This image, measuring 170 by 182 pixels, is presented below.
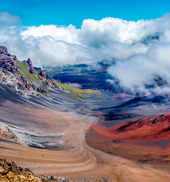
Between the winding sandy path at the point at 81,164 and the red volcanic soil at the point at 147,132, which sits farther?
the red volcanic soil at the point at 147,132

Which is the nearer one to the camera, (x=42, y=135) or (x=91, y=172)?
(x=91, y=172)

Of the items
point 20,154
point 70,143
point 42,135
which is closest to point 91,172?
point 20,154

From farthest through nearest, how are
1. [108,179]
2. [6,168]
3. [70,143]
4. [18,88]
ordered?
[18,88]
[70,143]
[108,179]
[6,168]

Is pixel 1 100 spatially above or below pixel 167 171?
above

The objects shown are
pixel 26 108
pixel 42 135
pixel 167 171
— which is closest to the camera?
pixel 167 171

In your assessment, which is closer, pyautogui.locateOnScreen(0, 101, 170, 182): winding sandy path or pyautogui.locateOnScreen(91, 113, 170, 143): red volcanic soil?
pyautogui.locateOnScreen(0, 101, 170, 182): winding sandy path

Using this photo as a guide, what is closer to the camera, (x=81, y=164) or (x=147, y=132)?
(x=81, y=164)

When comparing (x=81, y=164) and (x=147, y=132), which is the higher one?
(x=147, y=132)

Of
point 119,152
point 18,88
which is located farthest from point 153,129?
point 18,88

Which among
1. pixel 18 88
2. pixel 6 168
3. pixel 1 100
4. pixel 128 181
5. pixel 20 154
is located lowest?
pixel 128 181

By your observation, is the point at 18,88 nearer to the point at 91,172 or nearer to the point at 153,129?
the point at 153,129
